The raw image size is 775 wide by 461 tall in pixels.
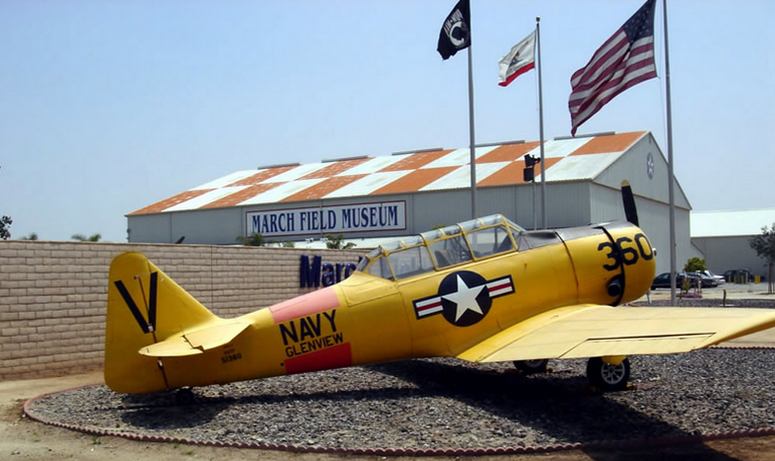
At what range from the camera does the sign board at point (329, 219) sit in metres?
46.1

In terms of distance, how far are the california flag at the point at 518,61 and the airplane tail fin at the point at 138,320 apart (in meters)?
15.5

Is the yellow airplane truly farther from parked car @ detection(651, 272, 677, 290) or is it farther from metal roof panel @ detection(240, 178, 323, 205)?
parked car @ detection(651, 272, 677, 290)

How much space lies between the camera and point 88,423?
928 cm

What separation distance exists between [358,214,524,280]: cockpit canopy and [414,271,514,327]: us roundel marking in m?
0.31

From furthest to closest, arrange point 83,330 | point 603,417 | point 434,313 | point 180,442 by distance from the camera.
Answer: point 83,330
point 434,313
point 603,417
point 180,442

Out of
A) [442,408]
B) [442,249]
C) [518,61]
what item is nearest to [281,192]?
[518,61]

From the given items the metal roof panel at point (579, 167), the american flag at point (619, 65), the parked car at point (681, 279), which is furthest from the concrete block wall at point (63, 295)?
the parked car at point (681, 279)

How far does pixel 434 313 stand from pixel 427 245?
1048 millimetres

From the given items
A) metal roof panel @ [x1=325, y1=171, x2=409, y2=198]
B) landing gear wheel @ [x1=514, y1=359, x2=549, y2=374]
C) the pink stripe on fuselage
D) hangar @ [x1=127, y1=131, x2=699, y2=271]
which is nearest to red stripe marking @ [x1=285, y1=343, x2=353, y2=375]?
the pink stripe on fuselage

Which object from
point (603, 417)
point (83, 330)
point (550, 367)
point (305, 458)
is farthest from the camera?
point (83, 330)

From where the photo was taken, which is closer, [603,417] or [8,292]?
[603,417]

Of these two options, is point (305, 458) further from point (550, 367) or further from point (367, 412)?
point (550, 367)

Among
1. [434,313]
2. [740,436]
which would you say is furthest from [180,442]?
[740,436]

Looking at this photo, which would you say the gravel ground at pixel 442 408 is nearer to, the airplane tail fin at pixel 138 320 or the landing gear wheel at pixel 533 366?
the landing gear wheel at pixel 533 366
